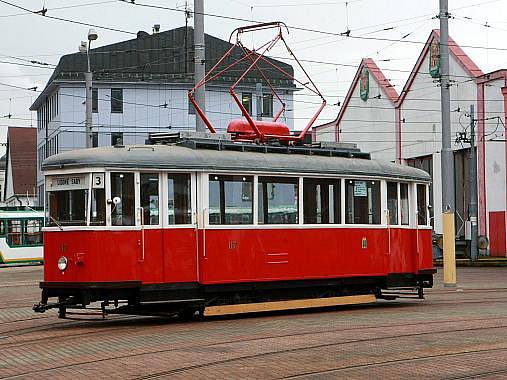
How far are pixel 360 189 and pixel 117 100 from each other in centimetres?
4882

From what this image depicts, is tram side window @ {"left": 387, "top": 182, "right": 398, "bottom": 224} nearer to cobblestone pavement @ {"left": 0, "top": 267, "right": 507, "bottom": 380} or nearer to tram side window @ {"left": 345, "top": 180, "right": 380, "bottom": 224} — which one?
tram side window @ {"left": 345, "top": 180, "right": 380, "bottom": 224}

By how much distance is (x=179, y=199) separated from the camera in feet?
53.8

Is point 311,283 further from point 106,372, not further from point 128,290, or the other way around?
point 106,372

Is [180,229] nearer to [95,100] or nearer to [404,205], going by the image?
[404,205]

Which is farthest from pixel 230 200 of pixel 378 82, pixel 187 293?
pixel 378 82

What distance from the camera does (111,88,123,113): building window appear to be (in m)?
66.3

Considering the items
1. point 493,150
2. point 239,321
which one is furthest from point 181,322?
point 493,150

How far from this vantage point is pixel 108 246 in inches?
613

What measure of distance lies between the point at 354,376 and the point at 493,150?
121 feet

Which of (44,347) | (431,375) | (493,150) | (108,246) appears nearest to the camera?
(431,375)

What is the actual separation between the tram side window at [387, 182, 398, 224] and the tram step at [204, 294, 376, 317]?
1.64 metres

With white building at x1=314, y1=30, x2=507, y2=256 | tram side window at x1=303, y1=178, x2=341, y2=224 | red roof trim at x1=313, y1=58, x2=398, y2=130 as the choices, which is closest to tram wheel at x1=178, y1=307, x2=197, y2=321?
tram side window at x1=303, y1=178, x2=341, y2=224

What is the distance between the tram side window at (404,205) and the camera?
66.2 ft

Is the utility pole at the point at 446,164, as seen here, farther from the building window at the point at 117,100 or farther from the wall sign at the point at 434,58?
the building window at the point at 117,100
